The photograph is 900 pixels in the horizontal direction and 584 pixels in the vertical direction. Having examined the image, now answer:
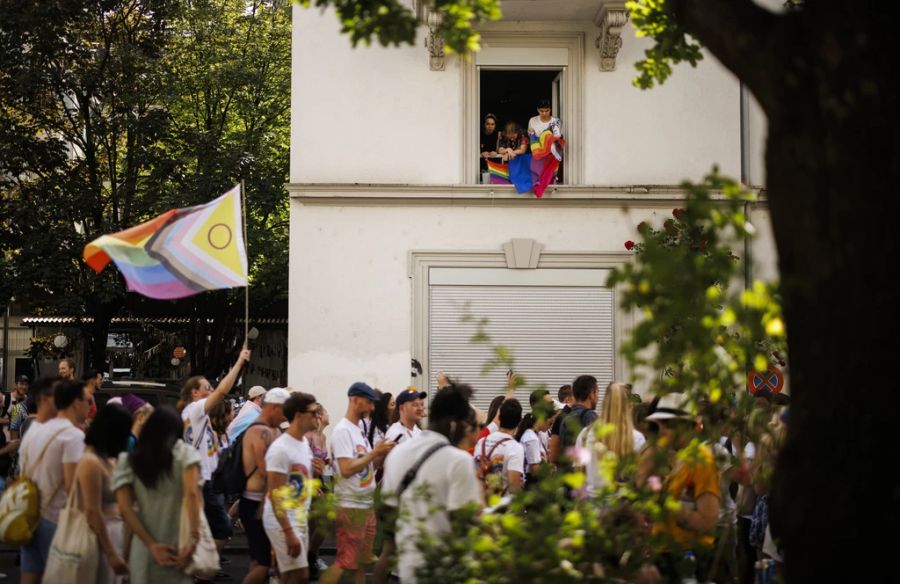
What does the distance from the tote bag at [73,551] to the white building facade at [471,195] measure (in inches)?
462

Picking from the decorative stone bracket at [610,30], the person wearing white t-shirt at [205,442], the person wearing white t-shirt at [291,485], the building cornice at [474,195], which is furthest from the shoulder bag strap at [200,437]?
the decorative stone bracket at [610,30]

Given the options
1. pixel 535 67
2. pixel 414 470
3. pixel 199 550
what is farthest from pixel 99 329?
pixel 414 470

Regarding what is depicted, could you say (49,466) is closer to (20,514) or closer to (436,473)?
(20,514)

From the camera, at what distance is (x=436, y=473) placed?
6906mm

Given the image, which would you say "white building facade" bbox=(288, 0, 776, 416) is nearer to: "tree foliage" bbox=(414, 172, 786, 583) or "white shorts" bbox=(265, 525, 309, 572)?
"white shorts" bbox=(265, 525, 309, 572)

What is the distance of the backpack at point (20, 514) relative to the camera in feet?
26.9

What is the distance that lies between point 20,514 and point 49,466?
13.9 inches

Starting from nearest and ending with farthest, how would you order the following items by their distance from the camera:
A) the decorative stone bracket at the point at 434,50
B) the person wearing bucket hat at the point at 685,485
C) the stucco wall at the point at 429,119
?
1. the person wearing bucket hat at the point at 685,485
2. the decorative stone bracket at the point at 434,50
3. the stucco wall at the point at 429,119

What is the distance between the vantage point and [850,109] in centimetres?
461

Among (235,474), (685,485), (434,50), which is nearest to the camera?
(685,485)

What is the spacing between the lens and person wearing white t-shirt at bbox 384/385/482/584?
667 centimetres

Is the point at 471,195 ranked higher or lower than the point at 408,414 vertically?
higher

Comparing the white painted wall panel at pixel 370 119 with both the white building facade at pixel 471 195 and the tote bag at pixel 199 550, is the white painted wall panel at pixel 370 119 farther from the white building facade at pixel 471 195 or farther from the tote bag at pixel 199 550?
the tote bag at pixel 199 550

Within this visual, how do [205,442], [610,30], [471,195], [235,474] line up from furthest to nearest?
[471,195] < [610,30] < [205,442] < [235,474]
